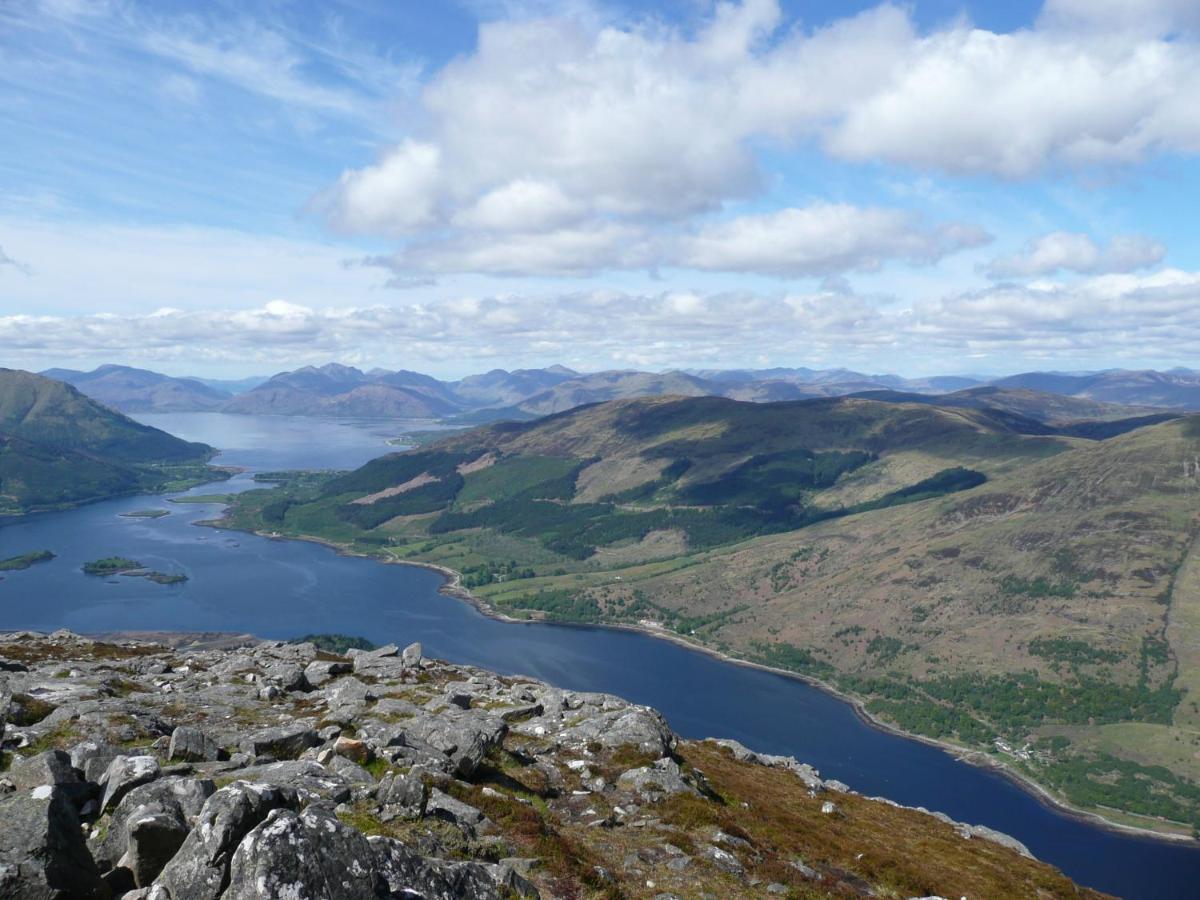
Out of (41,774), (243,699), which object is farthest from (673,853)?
(243,699)

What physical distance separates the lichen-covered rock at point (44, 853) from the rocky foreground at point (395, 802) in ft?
0.17

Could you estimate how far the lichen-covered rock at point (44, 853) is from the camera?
554 inches

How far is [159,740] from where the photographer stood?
2928 cm

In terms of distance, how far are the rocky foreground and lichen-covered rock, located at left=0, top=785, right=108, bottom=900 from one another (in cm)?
5

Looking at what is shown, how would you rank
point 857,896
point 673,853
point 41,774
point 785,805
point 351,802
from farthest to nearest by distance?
point 785,805
point 857,896
point 673,853
point 351,802
point 41,774

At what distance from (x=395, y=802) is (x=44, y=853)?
9461mm

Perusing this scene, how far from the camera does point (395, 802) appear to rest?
Result: 22391 millimetres

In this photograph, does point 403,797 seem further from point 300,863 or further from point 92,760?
point 300,863

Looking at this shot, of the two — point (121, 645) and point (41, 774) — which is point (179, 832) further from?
point (121, 645)

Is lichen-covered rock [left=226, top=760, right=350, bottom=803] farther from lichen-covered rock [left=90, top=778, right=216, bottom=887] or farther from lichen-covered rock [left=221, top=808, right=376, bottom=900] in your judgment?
lichen-covered rock [left=221, top=808, right=376, bottom=900]

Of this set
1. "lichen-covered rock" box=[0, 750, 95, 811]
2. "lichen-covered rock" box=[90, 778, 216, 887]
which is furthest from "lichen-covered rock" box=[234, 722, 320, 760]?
"lichen-covered rock" box=[90, 778, 216, 887]

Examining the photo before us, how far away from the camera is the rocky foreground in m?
14.9

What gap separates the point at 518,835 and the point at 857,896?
50.3 ft

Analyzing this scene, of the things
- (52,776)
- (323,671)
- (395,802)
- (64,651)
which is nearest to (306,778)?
(395,802)
